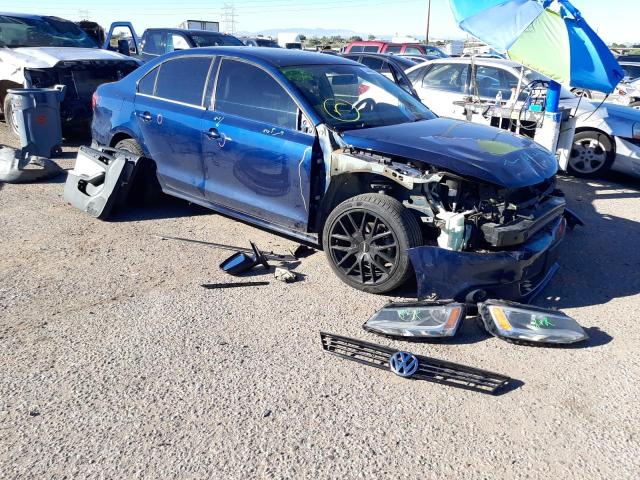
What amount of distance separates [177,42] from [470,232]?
1022cm

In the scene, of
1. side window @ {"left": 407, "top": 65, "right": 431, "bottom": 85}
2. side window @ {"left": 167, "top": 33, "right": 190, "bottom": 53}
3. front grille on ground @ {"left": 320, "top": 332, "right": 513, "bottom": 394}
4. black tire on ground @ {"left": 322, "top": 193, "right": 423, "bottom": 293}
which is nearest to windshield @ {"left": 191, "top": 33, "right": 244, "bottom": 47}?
Result: side window @ {"left": 167, "top": 33, "right": 190, "bottom": 53}

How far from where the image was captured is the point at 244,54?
5.09m

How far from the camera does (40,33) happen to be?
9930mm

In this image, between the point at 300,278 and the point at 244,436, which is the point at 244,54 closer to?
the point at 300,278

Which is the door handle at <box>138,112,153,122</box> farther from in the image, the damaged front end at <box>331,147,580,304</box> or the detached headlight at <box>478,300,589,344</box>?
the detached headlight at <box>478,300,589,344</box>

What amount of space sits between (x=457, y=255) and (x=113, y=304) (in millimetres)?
2444

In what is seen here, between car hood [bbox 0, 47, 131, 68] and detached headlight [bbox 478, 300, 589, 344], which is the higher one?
car hood [bbox 0, 47, 131, 68]

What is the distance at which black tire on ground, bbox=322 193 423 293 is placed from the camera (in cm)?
400

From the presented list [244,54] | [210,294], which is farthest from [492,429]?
[244,54]

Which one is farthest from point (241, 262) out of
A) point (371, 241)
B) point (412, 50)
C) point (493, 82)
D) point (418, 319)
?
point (412, 50)

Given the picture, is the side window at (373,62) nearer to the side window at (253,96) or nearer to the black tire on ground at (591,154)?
the black tire on ground at (591,154)

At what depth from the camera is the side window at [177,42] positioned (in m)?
12.0

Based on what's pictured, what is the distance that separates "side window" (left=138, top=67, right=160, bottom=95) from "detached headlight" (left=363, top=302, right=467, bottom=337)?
353cm

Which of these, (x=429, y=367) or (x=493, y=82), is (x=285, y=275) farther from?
(x=493, y=82)
